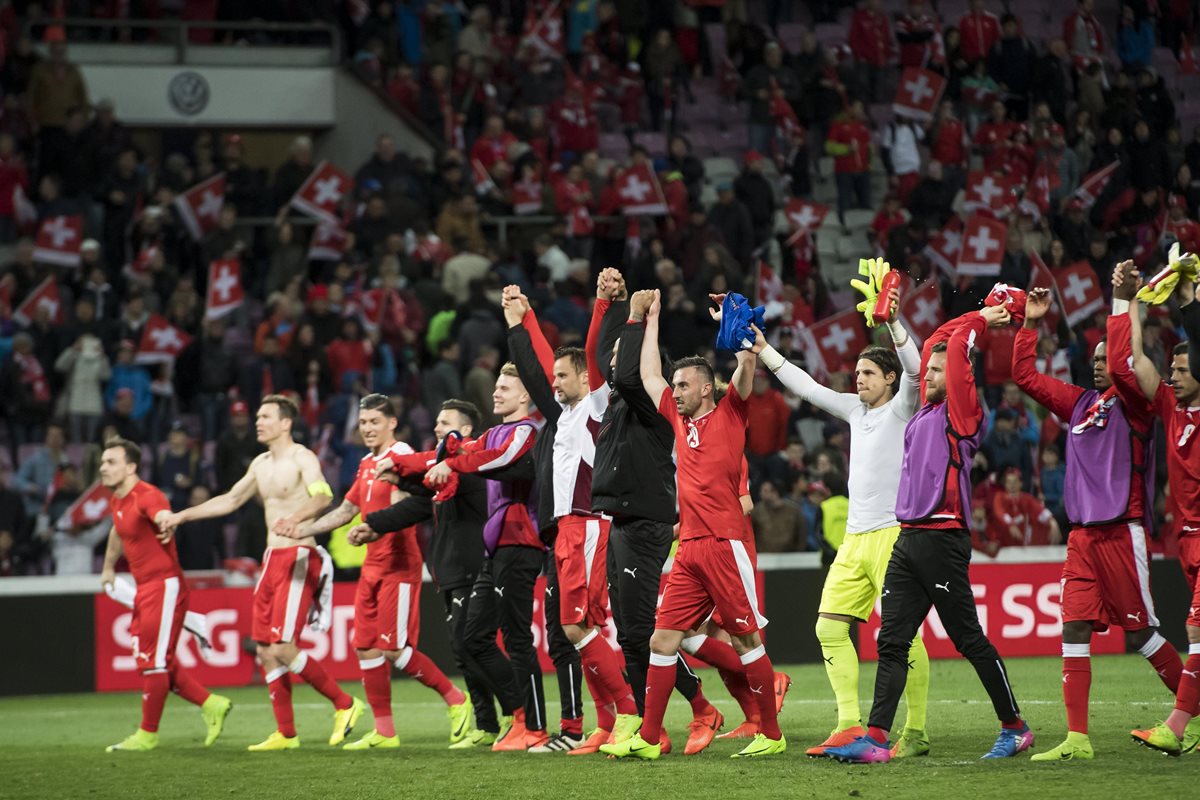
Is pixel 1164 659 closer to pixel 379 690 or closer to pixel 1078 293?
pixel 379 690

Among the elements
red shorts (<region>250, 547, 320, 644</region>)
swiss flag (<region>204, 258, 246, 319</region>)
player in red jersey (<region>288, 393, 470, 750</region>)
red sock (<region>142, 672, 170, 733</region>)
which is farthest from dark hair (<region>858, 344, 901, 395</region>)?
swiss flag (<region>204, 258, 246, 319</region>)

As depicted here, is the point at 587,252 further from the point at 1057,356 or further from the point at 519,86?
the point at 1057,356

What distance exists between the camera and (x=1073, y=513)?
939 cm

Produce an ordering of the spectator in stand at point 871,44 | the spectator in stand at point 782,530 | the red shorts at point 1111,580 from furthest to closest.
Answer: the spectator in stand at point 871,44, the spectator in stand at point 782,530, the red shorts at point 1111,580

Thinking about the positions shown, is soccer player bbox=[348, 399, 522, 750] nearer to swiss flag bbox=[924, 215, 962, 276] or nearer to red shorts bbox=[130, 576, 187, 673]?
red shorts bbox=[130, 576, 187, 673]

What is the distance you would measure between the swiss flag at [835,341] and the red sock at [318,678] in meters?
10.2

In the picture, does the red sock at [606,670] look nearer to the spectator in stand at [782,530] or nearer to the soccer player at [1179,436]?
the soccer player at [1179,436]

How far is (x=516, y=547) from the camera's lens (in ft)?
36.2

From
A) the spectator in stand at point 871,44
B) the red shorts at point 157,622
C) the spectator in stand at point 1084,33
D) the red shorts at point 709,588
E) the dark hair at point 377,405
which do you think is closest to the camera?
the red shorts at point 709,588

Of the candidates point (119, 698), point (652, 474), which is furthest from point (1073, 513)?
point (119, 698)

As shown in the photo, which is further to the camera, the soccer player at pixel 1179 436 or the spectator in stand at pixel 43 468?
the spectator in stand at pixel 43 468

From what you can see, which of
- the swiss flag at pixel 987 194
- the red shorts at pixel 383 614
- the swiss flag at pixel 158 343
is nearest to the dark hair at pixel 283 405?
the red shorts at pixel 383 614

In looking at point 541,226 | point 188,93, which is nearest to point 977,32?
point 541,226

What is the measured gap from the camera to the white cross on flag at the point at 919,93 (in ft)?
83.6
